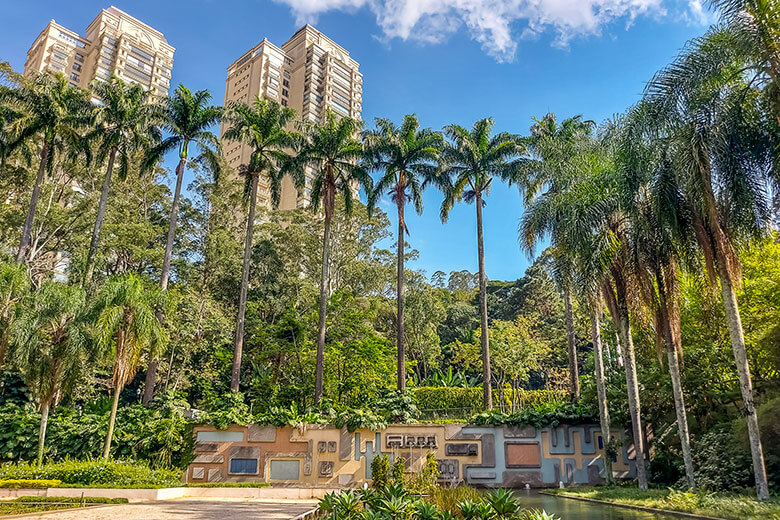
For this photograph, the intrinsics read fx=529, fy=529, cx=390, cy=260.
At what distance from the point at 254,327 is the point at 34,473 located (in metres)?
15.3

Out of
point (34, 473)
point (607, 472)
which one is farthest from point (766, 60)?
point (34, 473)

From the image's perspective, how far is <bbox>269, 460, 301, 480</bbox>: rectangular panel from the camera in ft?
60.9

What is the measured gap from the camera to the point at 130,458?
17.9 meters

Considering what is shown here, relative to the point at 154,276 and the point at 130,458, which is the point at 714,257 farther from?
the point at 154,276

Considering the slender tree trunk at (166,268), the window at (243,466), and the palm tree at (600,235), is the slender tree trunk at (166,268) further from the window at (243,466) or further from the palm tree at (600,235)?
the palm tree at (600,235)

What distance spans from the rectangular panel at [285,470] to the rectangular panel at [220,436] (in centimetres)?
148

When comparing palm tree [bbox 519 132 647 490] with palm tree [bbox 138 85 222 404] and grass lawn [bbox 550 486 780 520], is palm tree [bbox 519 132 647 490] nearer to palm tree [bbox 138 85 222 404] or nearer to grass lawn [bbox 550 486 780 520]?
grass lawn [bbox 550 486 780 520]

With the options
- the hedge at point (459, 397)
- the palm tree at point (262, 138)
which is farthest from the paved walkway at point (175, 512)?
the hedge at point (459, 397)

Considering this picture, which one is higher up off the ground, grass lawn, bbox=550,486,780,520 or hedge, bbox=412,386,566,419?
hedge, bbox=412,386,566,419

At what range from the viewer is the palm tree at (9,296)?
17828 mm

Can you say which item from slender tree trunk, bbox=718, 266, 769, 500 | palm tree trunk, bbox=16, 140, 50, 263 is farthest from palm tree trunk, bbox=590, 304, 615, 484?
palm tree trunk, bbox=16, 140, 50, 263

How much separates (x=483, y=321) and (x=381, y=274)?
13391mm

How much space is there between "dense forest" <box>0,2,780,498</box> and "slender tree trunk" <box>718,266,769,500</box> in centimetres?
5

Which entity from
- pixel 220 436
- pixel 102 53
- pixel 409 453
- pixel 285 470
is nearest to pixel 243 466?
pixel 220 436
